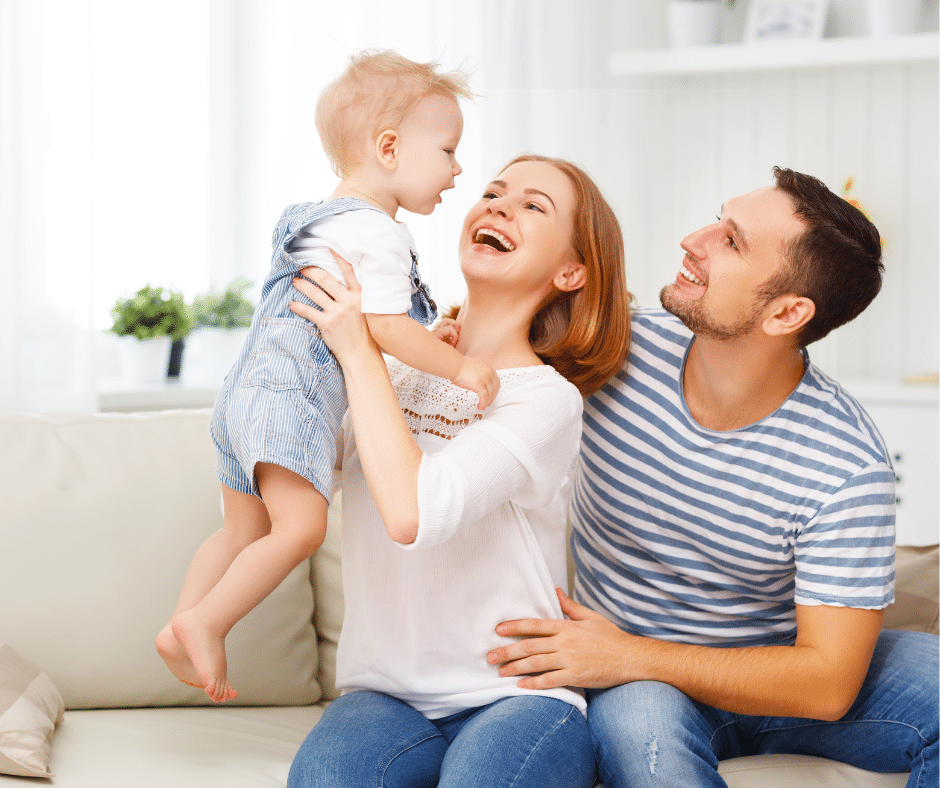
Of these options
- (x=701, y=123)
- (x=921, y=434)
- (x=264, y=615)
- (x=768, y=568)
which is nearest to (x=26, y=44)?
(x=264, y=615)

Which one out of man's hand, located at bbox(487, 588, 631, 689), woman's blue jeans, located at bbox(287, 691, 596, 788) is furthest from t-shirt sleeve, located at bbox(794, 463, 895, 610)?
woman's blue jeans, located at bbox(287, 691, 596, 788)

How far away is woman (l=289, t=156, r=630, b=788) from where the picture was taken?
3.99ft

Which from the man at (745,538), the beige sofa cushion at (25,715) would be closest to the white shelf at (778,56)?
the man at (745,538)

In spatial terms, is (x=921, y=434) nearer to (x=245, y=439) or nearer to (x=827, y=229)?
(x=827, y=229)

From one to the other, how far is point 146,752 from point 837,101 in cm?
357

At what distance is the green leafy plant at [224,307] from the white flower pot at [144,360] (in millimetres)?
146

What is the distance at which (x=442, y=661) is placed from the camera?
133 centimetres

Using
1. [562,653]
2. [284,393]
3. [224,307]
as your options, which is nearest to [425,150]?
[284,393]

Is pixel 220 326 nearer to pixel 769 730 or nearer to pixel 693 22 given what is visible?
pixel 769 730

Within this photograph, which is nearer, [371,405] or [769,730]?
[371,405]

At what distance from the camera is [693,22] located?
379cm

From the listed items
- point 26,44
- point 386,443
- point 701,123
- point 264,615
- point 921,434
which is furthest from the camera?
point 701,123

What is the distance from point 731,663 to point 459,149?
2.28 meters

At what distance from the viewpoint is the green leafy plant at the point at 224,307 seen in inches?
108
